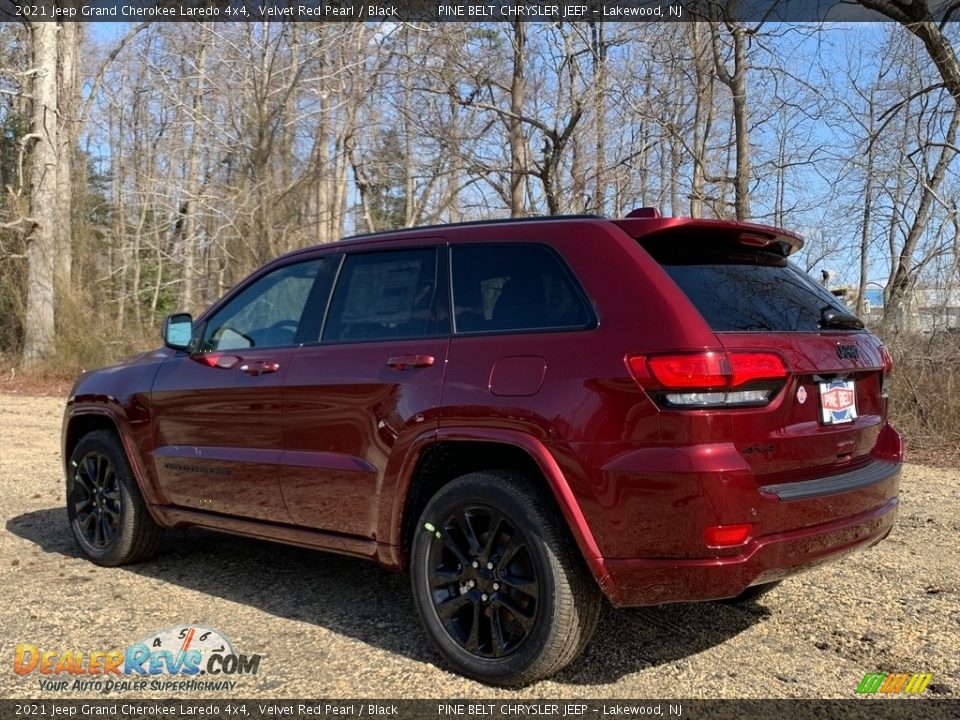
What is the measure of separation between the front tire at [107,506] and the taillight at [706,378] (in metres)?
3.36

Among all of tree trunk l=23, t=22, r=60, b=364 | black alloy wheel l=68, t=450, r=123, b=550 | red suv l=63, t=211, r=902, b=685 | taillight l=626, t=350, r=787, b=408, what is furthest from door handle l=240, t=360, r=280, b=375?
tree trunk l=23, t=22, r=60, b=364

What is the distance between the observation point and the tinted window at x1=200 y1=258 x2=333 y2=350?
4434 millimetres

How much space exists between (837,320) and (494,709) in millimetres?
2113

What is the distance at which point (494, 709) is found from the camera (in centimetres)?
324

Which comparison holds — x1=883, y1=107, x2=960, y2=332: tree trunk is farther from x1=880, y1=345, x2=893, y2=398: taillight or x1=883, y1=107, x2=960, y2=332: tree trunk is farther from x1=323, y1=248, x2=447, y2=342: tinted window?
x1=323, y1=248, x2=447, y2=342: tinted window

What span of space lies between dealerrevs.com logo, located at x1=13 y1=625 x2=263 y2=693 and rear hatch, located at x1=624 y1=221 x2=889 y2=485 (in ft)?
7.11

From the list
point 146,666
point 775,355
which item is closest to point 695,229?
point 775,355

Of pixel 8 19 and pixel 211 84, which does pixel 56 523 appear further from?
pixel 8 19

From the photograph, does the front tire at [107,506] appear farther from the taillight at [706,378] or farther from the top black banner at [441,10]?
the top black banner at [441,10]

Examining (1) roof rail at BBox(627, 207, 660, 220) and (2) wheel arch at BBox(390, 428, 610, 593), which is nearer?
(2) wheel arch at BBox(390, 428, 610, 593)

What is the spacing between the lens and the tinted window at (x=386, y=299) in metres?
3.89

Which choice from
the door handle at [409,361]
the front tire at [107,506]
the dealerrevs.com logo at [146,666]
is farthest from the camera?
the front tire at [107,506]

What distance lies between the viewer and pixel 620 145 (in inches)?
600

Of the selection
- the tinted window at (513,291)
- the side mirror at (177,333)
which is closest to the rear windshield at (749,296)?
the tinted window at (513,291)
